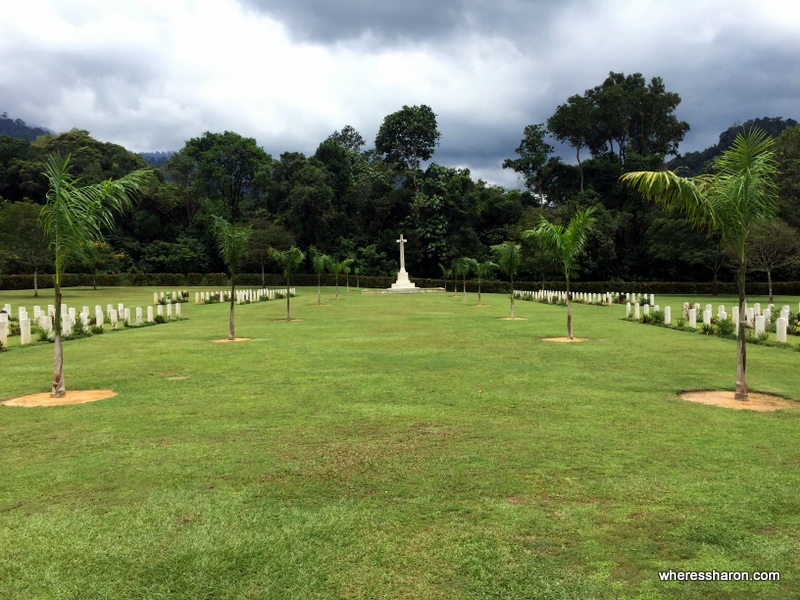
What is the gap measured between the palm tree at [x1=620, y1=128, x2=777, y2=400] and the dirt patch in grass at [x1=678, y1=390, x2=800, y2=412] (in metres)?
0.22

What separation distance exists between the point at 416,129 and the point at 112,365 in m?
63.3

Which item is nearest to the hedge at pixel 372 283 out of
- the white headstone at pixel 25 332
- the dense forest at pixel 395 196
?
the dense forest at pixel 395 196

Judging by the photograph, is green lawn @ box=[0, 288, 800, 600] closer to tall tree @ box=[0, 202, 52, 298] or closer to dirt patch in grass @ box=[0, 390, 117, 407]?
dirt patch in grass @ box=[0, 390, 117, 407]

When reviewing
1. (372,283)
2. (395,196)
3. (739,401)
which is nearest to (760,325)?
(739,401)

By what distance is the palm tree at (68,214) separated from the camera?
384 inches

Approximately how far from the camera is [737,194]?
30.1 ft

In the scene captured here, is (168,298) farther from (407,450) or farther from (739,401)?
(739,401)

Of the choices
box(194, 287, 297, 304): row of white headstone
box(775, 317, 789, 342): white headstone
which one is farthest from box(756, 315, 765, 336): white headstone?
box(194, 287, 297, 304): row of white headstone

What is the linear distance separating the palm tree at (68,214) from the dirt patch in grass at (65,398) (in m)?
0.17

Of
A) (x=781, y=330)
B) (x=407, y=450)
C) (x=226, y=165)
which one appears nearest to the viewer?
(x=407, y=450)

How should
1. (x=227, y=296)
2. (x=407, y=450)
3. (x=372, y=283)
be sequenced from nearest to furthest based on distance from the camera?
(x=407, y=450), (x=227, y=296), (x=372, y=283)

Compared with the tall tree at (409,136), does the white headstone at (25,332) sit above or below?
below

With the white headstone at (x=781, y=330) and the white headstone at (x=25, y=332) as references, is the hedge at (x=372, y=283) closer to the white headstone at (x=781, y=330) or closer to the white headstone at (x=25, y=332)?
the white headstone at (x=781, y=330)

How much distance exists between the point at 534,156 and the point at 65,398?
67208mm
